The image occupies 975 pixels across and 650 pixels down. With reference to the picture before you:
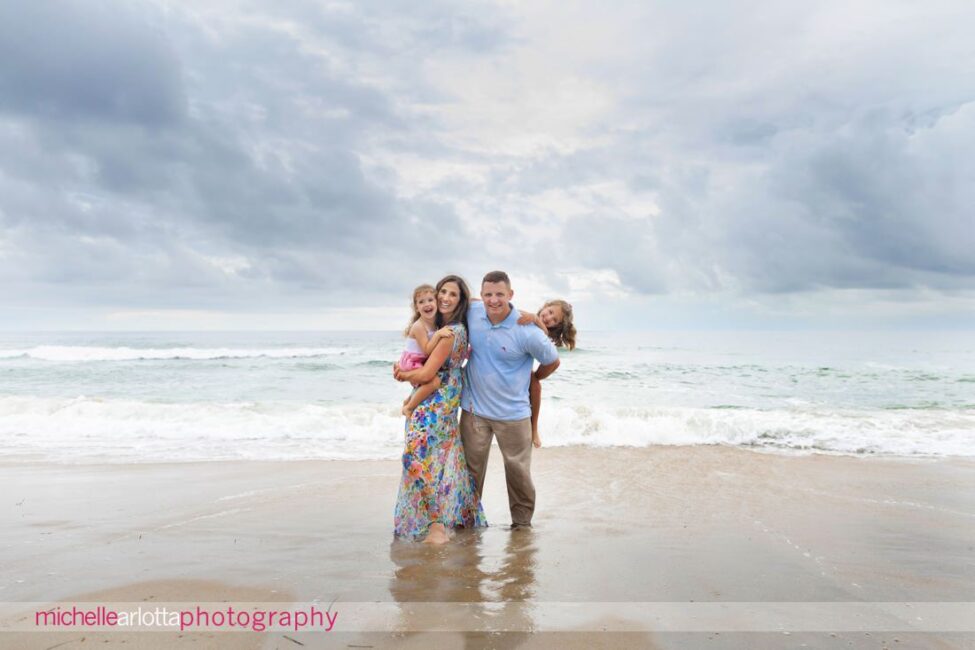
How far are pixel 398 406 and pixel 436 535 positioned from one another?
30.6 ft

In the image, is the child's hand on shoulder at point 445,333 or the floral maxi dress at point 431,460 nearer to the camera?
the child's hand on shoulder at point 445,333

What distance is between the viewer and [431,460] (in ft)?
15.8

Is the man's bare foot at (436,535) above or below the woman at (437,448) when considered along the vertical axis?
below

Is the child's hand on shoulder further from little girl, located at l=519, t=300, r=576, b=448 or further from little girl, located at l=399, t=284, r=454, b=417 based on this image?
little girl, located at l=519, t=300, r=576, b=448

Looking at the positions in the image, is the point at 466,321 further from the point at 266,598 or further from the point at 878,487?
the point at 878,487

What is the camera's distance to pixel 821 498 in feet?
21.1

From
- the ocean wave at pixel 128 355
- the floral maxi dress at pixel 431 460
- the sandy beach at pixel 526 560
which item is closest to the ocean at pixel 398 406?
the ocean wave at pixel 128 355

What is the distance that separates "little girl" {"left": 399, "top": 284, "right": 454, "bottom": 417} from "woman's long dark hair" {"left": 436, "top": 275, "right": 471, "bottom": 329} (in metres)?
0.11

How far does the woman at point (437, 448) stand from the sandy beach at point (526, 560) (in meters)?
0.23

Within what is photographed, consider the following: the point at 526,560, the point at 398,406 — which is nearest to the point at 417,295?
the point at 526,560

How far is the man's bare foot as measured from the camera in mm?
4633

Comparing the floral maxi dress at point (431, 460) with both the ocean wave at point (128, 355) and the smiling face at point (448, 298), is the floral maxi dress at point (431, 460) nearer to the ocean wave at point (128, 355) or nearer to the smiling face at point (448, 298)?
the smiling face at point (448, 298)

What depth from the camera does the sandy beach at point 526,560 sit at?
313 cm

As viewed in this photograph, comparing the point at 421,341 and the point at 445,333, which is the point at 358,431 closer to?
the point at 421,341
